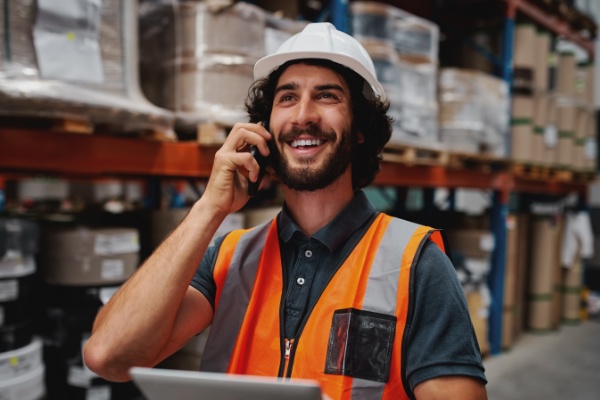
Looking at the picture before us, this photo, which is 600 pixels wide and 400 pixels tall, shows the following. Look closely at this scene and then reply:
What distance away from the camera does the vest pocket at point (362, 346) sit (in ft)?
4.63

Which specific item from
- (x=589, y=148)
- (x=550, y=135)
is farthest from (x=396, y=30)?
(x=589, y=148)

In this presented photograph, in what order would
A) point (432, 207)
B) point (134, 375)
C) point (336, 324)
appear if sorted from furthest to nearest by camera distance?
1. point (432, 207)
2. point (336, 324)
3. point (134, 375)

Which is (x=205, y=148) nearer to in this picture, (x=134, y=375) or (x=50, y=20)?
(x=50, y=20)

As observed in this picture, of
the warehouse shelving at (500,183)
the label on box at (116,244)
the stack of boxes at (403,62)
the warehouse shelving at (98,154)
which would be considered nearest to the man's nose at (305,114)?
the warehouse shelving at (98,154)

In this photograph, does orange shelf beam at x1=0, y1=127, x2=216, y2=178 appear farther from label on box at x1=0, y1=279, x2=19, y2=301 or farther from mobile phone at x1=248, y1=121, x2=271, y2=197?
mobile phone at x1=248, y1=121, x2=271, y2=197

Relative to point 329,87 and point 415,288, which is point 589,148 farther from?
point 415,288

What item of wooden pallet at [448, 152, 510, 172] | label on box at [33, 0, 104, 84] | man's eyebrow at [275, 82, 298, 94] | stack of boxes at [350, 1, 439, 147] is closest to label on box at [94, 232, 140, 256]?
label on box at [33, 0, 104, 84]

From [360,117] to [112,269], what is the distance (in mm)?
1707

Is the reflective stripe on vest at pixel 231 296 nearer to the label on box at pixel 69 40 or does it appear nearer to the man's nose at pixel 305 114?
the man's nose at pixel 305 114

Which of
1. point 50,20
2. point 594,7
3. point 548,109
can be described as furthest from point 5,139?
point 594,7

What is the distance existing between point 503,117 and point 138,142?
13.5 feet

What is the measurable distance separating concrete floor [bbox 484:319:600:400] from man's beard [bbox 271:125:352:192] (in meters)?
3.73

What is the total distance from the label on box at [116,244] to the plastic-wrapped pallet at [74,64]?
619 mm

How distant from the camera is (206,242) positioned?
1623mm
